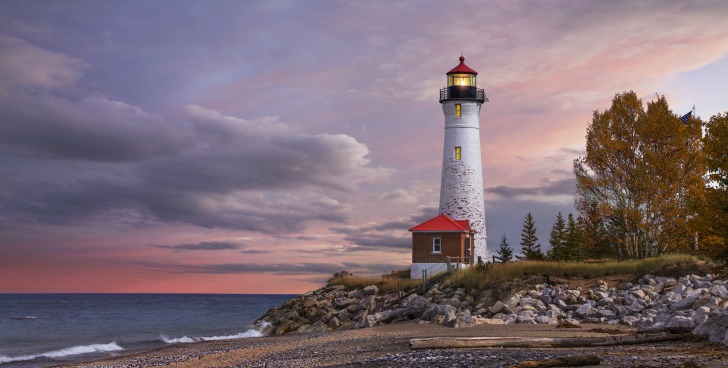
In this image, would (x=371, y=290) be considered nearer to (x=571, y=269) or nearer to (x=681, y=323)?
(x=571, y=269)

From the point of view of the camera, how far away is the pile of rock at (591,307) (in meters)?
21.7

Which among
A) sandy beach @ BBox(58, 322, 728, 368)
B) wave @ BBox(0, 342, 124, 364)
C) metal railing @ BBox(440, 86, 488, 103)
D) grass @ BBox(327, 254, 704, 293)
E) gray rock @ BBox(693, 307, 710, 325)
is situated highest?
metal railing @ BBox(440, 86, 488, 103)

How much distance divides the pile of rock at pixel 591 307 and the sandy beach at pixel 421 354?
1450 millimetres

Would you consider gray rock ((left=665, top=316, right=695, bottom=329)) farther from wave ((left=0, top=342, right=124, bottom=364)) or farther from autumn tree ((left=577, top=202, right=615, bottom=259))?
wave ((left=0, top=342, right=124, bottom=364))

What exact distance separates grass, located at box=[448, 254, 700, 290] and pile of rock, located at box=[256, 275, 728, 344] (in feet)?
3.30

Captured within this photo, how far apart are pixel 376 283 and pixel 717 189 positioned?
2797 cm

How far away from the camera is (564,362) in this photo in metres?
13.7

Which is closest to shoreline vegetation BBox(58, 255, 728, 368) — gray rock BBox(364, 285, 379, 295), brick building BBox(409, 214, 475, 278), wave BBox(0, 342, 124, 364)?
gray rock BBox(364, 285, 379, 295)

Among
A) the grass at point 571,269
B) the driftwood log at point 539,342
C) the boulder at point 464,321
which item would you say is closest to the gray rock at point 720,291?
the grass at point 571,269

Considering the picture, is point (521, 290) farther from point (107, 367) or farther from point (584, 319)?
point (107, 367)

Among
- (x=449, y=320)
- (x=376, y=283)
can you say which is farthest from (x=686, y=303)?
(x=376, y=283)

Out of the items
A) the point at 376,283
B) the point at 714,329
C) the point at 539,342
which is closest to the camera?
the point at 714,329

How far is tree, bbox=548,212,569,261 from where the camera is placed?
2236 inches

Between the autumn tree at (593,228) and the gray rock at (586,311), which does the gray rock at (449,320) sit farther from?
the autumn tree at (593,228)
